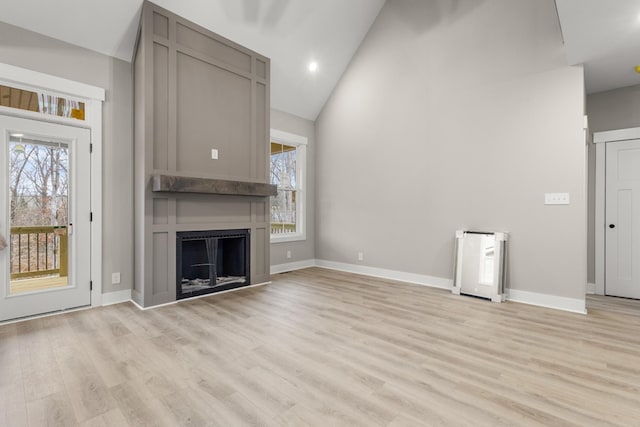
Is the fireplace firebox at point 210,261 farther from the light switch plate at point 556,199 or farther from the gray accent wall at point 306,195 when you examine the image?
the light switch plate at point 556,199

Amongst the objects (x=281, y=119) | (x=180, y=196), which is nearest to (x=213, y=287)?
(x=180, y=196)

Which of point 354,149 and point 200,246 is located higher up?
point 354,149

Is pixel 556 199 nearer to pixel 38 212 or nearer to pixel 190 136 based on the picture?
pixel 190 136

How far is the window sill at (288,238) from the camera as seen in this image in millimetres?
5366

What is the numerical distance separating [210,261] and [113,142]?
5.87 ft

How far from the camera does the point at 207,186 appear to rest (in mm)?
3709

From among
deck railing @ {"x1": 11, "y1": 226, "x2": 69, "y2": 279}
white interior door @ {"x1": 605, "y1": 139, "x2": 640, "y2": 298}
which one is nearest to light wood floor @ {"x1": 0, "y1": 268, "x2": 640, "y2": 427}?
deck railing @ {"x1": 11, "y1": 226, "x2": 69, "y2": 279}

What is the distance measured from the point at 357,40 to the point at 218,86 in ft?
8.63

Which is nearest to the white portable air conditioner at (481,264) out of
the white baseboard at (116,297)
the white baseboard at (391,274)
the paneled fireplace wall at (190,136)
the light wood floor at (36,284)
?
the white baseboard at (391,274)

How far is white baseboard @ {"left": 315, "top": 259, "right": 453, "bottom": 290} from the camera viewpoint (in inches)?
173

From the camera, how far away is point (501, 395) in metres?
1.81

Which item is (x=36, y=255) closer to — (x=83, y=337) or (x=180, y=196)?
(x=83, y=337)

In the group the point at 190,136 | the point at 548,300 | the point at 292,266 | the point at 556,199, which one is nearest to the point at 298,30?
the point at 190,136

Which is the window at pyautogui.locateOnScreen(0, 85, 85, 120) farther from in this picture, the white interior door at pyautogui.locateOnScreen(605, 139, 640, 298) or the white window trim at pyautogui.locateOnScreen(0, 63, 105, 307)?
the white interior door at pyautogui.locateOnScreen(605, 139, 640, 298)
